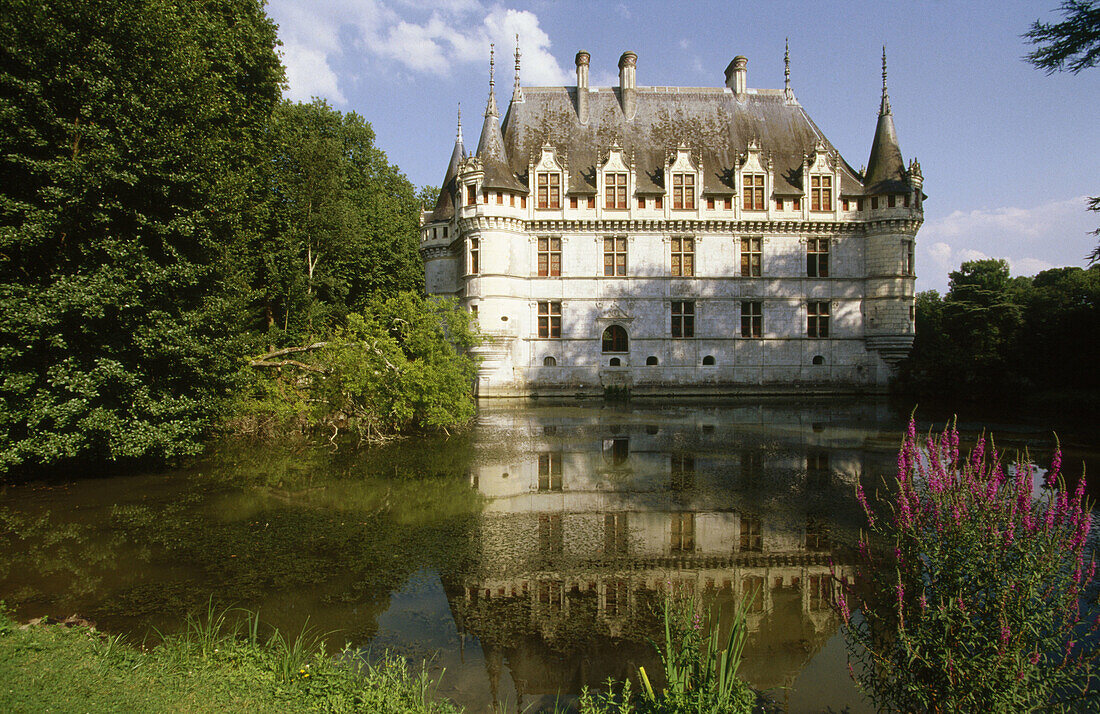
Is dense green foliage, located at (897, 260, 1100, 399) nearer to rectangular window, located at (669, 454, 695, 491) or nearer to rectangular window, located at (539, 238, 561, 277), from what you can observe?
Answer: rectangular window, located at (539, 238, 561, 277)

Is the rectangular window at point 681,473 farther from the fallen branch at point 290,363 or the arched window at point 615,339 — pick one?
the arched window at point 615,339

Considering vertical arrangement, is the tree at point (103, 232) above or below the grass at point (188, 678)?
above

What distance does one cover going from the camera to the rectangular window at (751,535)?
22.7 ft

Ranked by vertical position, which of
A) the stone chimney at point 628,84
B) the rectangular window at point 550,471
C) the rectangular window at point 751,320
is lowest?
the rectangular window at point 550,471

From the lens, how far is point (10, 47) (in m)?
9.03

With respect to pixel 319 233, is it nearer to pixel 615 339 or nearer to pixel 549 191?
pixel 549 191

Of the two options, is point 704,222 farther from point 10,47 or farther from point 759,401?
point 10,47

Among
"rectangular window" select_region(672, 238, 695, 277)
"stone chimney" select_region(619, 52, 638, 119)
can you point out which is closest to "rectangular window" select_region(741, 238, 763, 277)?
"rectangular window" select_region(672, 238, 695, 277)

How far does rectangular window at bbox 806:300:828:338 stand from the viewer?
31312 mm

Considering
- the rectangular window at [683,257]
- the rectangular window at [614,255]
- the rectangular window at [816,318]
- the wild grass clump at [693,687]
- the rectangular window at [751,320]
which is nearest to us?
the wild grass clump at [693,687]

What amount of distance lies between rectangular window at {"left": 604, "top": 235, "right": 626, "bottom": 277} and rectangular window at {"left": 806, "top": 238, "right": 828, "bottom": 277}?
33.8 feet

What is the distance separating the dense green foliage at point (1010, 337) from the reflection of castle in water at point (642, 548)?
16.0 meters

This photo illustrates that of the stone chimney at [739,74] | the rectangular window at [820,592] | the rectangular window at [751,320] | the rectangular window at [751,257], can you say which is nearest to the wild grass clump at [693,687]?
the rectangular window at [820,592]

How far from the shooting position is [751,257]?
102 feet
